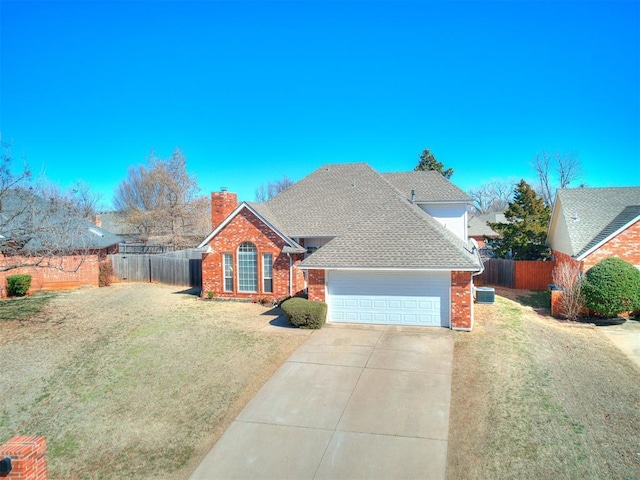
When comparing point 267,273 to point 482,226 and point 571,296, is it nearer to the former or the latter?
point 571,296

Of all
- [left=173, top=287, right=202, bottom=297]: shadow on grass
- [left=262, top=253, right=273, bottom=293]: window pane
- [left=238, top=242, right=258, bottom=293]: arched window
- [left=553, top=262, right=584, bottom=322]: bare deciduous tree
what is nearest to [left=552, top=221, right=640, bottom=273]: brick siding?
[left=553, top=262, right=584, bottom=322]: bare deciduous tree

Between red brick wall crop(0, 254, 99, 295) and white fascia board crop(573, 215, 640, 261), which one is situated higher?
white fascia board crop(573, 215, 640, 261)

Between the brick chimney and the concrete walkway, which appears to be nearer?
the concrete walkway

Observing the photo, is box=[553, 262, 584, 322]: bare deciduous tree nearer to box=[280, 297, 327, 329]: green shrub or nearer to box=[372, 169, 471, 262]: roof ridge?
box=[372, 169, 471, 262]: roof ridge

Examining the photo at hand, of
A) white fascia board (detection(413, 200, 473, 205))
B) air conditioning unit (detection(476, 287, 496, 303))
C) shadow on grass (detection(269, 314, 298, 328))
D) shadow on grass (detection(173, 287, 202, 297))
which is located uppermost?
white fascia board (detection(413, 200, 473, 205))

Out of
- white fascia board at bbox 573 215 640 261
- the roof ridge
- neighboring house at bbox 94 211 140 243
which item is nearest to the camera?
the roof ridge

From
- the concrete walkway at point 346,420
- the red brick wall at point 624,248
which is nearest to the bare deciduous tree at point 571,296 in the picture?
the red brick wall at point 624,248

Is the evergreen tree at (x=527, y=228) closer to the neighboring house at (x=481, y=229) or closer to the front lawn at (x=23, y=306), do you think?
the neighboring house at (x=481, y=229)
